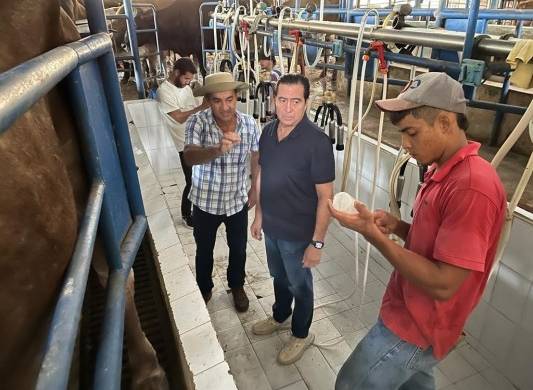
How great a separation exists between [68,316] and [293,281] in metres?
1.55

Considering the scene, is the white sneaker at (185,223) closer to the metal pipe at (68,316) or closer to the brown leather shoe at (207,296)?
the brown leather shoe at (207,296)

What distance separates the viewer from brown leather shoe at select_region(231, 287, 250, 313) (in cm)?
248

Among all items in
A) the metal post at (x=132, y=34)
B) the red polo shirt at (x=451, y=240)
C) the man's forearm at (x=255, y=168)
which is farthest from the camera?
the metal post at (x=132, y=34)

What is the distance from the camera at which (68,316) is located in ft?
1.73

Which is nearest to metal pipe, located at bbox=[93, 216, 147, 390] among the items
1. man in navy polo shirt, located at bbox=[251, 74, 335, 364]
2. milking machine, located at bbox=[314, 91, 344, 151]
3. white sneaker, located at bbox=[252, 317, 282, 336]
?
man in navy polo shirt, located at bbox=[251, 74, 335, 364]

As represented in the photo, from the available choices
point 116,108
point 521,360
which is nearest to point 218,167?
point 116,108

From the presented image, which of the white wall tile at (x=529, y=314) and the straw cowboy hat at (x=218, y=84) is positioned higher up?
the straw cowboy hat at (x=218, y=84)

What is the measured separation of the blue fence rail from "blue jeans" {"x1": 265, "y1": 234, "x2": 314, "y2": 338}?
0.90 meters

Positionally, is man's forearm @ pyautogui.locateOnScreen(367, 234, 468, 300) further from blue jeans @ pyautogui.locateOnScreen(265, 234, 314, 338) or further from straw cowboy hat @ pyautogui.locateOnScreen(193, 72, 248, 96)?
straw cowboy hat @ pyautogui.locateOnScreen(193, 72, 248, 96)

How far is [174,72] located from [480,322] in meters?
3.00

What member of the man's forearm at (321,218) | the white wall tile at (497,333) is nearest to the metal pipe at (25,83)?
the man's forearm at (321,218)

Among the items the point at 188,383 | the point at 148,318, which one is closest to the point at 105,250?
the point at 188,383

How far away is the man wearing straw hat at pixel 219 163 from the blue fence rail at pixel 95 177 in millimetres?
759

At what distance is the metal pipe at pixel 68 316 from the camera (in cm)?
46
